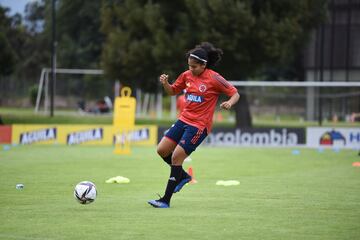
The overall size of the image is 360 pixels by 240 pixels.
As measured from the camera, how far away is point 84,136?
29.5 m

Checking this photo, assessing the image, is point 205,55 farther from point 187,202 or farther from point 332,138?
point 332,138

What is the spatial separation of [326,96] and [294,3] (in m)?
4.43

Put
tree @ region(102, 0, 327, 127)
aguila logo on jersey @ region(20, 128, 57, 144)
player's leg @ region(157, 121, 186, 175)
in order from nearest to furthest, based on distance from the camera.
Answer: player's leg @ region(157, 121, 186, 175) < aguila logo on jersey @ region(20, 128, 57, 144) < tree @ region(102, 0, 327, 127)

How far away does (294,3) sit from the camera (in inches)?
1389

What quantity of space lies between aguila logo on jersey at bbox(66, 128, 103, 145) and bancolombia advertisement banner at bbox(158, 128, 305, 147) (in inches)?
91.4

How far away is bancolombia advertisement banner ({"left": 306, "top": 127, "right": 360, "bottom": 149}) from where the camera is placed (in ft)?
93.1

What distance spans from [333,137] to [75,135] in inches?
377

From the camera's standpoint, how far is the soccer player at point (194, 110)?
10.5 meters

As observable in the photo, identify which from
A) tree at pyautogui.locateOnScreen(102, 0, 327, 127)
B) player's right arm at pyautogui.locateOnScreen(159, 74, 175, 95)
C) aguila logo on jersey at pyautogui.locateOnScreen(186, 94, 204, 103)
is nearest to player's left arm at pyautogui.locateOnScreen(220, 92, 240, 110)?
aguila logo on jersey at pyautogui.locateOnScreen(186, 94, 204, 103)

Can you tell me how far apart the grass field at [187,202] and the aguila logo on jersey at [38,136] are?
910cm

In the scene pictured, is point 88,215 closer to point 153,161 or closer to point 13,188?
point 13,188

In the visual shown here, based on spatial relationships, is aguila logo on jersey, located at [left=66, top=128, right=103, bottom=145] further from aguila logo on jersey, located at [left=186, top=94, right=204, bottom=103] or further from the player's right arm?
aguila logo on jersey, located at [left=186, top=94, right=204, bottom=103]

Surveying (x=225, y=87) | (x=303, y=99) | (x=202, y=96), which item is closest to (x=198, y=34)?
(x=303, y=99)

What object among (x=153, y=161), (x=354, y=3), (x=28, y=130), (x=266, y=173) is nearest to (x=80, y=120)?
(x=28, y=130)
